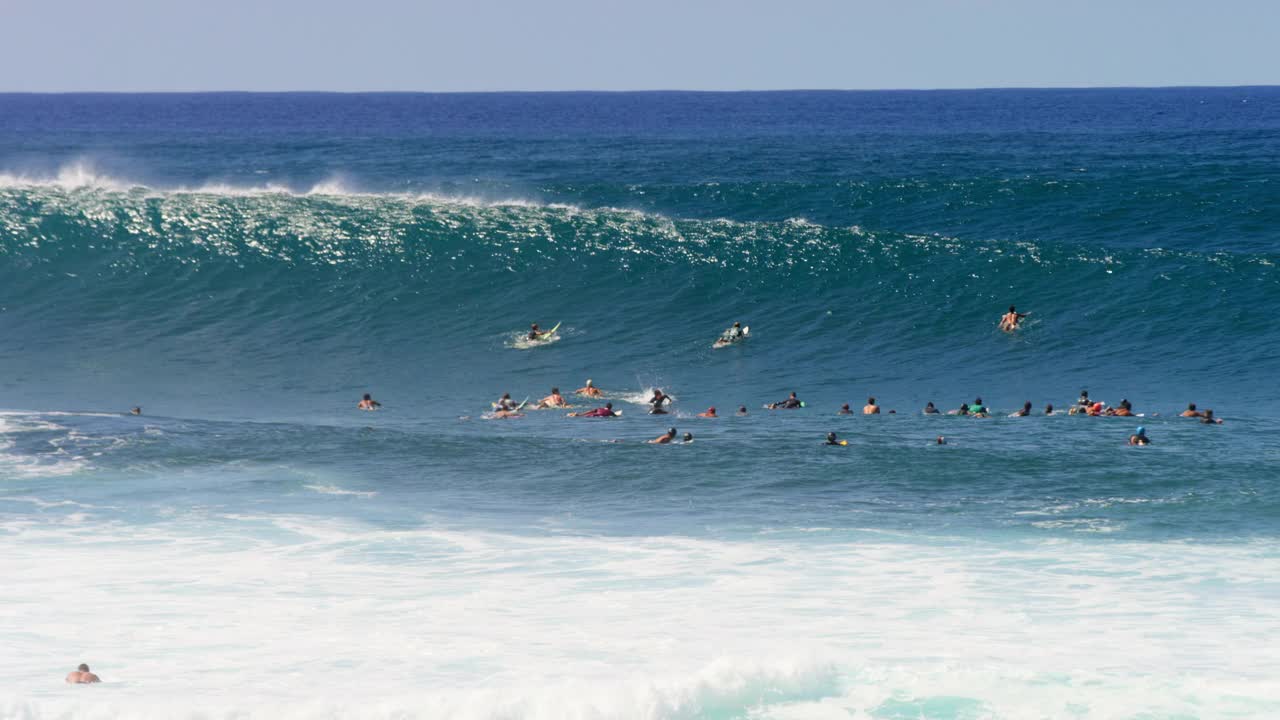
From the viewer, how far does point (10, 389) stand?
112 ft

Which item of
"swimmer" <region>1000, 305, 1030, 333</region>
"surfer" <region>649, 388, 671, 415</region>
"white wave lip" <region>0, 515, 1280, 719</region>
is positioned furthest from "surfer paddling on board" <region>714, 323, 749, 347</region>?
"white wave lip" <region>0, 515, 1280, 719</region>

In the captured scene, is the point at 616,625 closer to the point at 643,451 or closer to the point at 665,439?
the point at 643,451

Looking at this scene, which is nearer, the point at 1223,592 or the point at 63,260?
the point at 1223,592

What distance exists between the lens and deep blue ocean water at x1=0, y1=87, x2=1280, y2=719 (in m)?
15.2

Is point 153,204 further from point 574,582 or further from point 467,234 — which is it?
point 574,582

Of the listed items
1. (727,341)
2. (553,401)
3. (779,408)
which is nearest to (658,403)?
(553,401)

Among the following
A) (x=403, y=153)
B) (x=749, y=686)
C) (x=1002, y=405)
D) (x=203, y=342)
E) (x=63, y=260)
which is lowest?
(x=749, y=686)

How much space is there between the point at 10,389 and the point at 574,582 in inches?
868

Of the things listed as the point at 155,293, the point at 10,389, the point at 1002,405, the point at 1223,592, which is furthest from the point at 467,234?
the point at 1223,592

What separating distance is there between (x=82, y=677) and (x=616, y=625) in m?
6.11

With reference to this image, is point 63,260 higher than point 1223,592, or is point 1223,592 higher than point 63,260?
point 63,260

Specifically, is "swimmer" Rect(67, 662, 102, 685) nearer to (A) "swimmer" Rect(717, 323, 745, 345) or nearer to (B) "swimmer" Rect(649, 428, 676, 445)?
(B) "swimmer" Rect(649, 428, 676, 445)

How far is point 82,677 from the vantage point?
14.5 metres

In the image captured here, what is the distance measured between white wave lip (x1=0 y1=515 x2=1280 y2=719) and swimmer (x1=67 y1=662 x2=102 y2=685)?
7.1 inches
